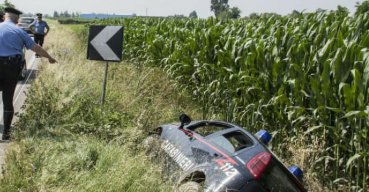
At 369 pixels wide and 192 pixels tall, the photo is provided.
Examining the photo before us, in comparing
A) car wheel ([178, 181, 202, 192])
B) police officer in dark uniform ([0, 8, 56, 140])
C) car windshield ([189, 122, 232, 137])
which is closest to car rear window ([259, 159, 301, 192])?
car wheel ([178, 181, 202, 192])

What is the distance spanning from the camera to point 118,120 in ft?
23.3

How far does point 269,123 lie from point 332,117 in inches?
49.6

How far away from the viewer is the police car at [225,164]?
391 centimetres

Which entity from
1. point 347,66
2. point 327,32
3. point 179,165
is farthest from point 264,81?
point 179,165

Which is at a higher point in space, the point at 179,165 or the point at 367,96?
the point at 367,96

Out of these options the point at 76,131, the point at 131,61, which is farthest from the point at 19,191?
the point at 131,61

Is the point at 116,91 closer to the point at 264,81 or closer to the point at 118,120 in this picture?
the point at 118,120

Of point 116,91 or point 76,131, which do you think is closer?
point 76,131

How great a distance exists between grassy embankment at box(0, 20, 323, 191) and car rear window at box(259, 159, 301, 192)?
2.92 feet

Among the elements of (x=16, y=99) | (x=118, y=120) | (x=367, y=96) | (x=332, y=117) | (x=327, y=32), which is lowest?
(x=16, y=99)

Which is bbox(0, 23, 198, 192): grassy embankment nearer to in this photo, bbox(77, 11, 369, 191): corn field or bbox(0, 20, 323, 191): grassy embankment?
bbox(0, 20, 323, 191): grassy embankment

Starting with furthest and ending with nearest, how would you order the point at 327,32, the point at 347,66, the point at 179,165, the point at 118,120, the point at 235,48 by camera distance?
1. the point at 235,48
2. the point at 118,120
3. the point at 327,32
4. the point at 347,66
5. the point at 179,165

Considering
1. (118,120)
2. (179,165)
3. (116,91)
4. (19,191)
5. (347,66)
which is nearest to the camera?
(19,191)

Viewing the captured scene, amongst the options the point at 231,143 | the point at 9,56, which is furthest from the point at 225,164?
the point at 9,56
